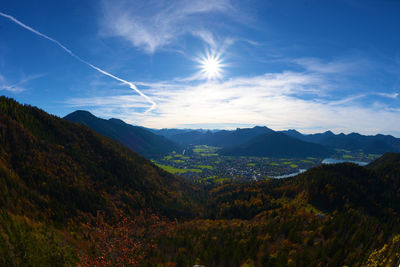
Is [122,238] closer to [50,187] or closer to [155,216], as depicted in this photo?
[155,216]

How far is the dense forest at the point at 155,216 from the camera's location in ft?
207

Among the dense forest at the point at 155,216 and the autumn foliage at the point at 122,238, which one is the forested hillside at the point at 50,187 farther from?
the autumn foliage at the point at 122,238

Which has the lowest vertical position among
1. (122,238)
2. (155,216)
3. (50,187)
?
(155,216)

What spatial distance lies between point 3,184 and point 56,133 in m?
117

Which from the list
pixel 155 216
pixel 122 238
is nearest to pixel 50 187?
pixel 122 238

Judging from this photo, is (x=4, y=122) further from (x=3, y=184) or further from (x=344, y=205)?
(x=344, y=205)

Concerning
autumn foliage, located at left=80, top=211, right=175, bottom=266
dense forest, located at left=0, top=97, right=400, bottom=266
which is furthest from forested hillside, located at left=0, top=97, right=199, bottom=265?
autumn foliage, located at left=80, top=211, right=175, bottom=266

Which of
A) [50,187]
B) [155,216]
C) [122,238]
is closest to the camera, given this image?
[122,238]

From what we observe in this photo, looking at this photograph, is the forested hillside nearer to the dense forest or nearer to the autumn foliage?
the dense forest

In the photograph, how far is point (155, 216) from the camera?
154 meters

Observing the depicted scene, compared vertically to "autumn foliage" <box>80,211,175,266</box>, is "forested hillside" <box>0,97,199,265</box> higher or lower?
higher

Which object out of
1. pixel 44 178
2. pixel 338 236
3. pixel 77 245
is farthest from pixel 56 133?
pixel 338 236

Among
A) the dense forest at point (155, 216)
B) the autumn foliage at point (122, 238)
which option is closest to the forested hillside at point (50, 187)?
the dense forest at point (155, 216)

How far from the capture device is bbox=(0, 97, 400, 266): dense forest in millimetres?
63062
